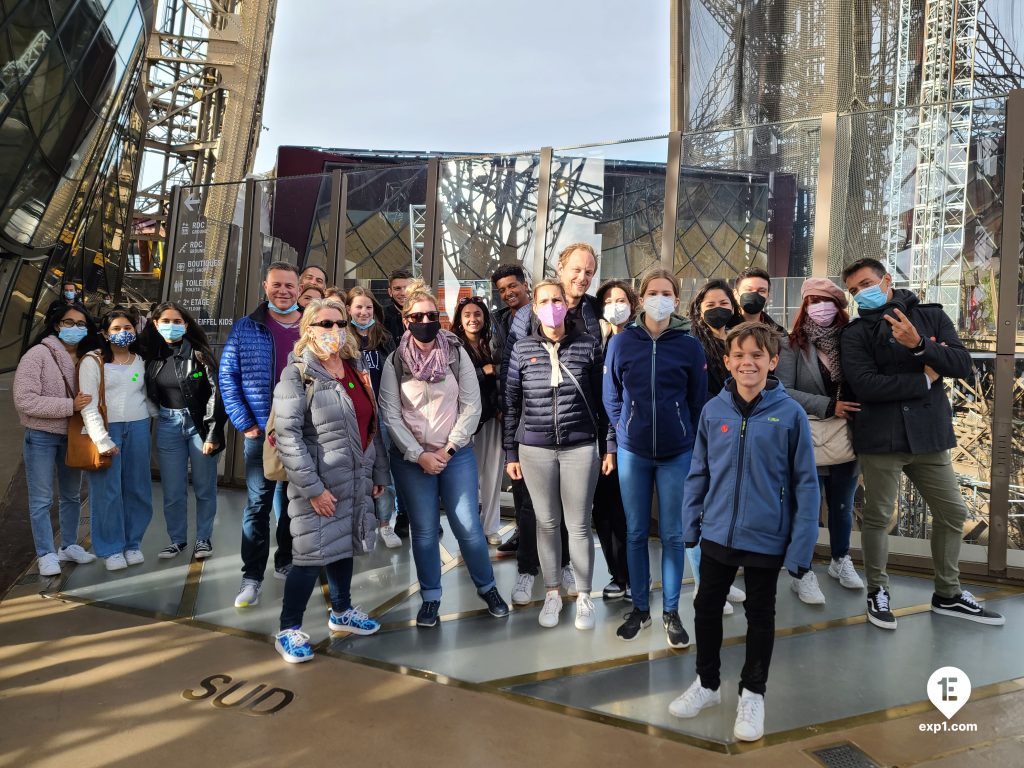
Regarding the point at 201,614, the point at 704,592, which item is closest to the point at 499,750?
the point at 704,592

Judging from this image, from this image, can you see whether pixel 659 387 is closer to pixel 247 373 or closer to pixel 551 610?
pixel 551 610

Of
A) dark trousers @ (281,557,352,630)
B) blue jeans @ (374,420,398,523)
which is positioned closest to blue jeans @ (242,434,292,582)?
blue jeans @ (374,420,398,523)

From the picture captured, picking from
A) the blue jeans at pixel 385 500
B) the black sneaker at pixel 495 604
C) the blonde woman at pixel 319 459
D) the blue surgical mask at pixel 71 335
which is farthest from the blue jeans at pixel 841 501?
the blue surgical mask at pixel 71 335

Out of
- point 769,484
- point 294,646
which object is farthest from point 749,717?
point 294,646

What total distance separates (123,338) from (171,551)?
5.10 feet

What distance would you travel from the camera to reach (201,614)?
3928mm

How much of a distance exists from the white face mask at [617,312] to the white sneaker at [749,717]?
1964 mm

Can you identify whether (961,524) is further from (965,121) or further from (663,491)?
(965,121)

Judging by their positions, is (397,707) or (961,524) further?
(961,524)

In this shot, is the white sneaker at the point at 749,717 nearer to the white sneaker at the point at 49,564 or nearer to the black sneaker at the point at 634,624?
the black sneaker at the point at 634,624

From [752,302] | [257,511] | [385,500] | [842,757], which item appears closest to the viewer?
[842,757]

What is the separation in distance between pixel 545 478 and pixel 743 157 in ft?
9.64

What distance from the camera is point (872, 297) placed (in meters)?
3.74

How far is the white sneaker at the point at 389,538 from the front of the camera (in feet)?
17.0
